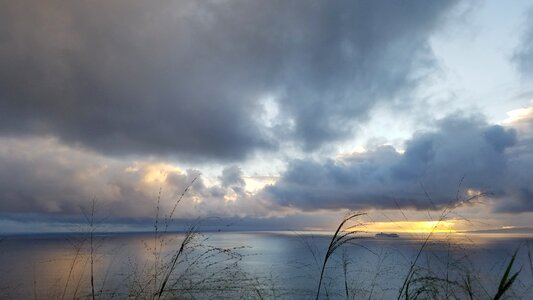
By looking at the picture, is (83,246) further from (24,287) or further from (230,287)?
(24,287)

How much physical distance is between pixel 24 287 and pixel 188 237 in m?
104

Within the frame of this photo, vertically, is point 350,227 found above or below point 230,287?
above

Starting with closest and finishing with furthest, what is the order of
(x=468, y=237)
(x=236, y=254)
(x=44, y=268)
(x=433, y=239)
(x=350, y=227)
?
(x=350, y=227), (x=236, y=254), (x=433, y=239), (x=468, y=237), (x=44, y=268)

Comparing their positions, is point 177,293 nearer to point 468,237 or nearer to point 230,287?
point 230,287

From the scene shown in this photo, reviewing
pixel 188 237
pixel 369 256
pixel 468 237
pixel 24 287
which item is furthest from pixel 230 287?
pixel 24 287

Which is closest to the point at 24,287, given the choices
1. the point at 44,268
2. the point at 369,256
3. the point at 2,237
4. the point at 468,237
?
the point at 44,268

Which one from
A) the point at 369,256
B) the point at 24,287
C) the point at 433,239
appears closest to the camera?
the point at 433,239

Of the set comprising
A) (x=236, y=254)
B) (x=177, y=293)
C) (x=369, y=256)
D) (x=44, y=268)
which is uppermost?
(x=236, y=254)

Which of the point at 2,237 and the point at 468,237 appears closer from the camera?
the point at 468,237

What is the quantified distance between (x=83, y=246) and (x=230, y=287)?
242 centimetres

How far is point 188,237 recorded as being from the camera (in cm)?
397

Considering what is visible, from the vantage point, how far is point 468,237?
5.96m

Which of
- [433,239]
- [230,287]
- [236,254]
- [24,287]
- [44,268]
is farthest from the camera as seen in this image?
[44,268]

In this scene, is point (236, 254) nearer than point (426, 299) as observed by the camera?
Yes
